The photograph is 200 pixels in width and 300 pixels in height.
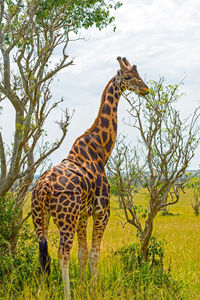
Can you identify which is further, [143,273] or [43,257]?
[143,273]

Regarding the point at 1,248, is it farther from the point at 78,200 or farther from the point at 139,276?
the point at 139,276

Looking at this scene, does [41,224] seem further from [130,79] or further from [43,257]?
[130,79]

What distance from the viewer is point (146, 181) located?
6.14 meters

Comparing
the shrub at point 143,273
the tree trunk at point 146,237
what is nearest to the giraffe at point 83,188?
the shrub at point 143,273

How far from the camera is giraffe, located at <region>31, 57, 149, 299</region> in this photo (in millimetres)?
4383

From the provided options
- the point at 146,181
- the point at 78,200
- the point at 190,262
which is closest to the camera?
the point at 78,200

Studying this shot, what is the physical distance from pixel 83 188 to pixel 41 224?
73 cm

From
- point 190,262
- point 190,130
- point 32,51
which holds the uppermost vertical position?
point 32,51

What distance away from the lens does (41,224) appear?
15.0 feet

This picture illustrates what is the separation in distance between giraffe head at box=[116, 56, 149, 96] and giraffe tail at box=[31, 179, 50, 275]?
2344 millimetres

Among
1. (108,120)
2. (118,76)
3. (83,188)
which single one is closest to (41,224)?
(83,188)

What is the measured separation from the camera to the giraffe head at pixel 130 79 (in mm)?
5801

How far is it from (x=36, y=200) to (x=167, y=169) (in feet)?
7.59

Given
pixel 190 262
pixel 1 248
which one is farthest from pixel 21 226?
pixel 190 262
